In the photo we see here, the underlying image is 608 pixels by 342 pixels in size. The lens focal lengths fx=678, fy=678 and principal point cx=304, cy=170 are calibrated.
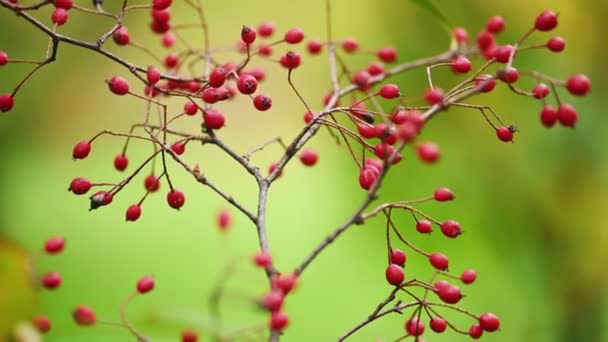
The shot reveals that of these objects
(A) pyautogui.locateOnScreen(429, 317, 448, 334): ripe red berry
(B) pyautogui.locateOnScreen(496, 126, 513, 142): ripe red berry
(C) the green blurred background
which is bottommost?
(C) the green blurred background

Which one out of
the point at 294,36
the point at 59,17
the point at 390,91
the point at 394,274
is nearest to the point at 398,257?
the point at 394,274

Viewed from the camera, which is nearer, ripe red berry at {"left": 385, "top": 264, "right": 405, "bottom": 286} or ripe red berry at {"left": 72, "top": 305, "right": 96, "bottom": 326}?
ripe red berry at {"left": 385, "top": 264, "right": 405, "bottom": 286}

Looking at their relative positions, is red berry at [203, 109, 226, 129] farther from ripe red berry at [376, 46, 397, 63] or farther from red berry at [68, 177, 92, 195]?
ripe red berry at [376, 46, 397, 63]

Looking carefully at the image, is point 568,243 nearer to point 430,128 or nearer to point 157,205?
point 430,128

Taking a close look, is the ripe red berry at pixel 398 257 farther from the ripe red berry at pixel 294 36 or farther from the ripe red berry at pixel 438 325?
the ripe red berry at pixel 294 36

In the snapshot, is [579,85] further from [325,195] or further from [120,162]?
[325,195]

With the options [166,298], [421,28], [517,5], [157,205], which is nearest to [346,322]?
[166,298]

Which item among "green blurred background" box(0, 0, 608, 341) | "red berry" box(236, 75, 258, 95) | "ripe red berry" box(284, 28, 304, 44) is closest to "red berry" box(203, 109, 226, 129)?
"red berry" box(236, 75, 258, 95)

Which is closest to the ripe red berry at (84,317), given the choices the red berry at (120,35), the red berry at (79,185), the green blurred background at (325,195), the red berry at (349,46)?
the red berry at (79,185)

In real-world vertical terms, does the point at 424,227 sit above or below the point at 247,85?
below
